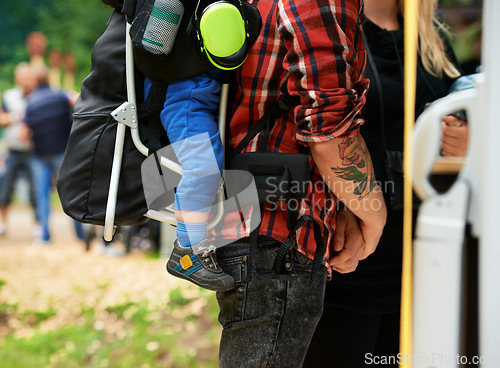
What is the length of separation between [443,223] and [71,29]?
35.2 ft

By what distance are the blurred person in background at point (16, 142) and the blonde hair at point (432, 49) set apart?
5751 millimetres

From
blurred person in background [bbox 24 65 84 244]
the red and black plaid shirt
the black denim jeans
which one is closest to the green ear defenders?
the red and black plaid shirt

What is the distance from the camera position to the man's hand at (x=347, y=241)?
148 cm

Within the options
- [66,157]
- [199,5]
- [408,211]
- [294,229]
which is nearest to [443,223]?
[408,211]

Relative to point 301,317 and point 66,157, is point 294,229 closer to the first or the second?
point 301,317

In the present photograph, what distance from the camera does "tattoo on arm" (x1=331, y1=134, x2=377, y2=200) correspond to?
1.31m

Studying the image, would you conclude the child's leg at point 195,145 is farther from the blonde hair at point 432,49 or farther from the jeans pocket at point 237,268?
the blonde hair at point 432,49

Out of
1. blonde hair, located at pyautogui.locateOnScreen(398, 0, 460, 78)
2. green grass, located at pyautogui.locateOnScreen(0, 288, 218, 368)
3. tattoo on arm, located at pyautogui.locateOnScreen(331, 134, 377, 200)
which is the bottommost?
green grass, located at pyautogui.locateOnScreen(0, 288, 218, 368)

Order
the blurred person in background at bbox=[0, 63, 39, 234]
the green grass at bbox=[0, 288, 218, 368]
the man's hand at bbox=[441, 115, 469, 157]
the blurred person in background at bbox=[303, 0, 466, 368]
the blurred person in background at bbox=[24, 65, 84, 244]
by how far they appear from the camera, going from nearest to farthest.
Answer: the man's hand at bbox=[441, 115, 469, 157], the blurred person in background at bbox=[303, 0, 466, 368], the green grass at bbox=[0, 288, 218, 368], the blurred person in background at bbox=[24, 65, 84, 244], the blurred person in background at bbox=[0, 63, 39, 234]

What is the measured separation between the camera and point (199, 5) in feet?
4.27

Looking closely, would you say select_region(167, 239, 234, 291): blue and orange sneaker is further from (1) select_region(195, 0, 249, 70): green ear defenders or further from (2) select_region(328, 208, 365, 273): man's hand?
(1) select_region(195, 0, 249, 70): green ear defenders

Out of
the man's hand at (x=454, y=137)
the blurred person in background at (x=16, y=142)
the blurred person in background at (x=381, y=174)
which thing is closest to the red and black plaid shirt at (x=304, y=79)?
the man's hand at (x=454, y=137)

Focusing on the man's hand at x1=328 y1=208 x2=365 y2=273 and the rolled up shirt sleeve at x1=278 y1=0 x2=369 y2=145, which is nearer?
the rolled up shirt sleeve at x1=278 y1=0 x2=369 y2=145

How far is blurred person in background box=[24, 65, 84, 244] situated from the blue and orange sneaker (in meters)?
5.30
